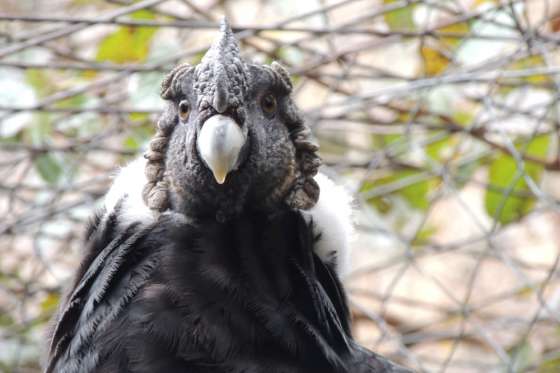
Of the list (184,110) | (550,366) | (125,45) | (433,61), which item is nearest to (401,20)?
(433,61)

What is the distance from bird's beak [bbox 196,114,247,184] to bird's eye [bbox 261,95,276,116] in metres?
0.19

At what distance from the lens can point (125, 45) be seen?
2.98 meters

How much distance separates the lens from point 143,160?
182cm

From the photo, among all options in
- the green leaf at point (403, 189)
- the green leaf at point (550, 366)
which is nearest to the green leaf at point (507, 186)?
the green leaf at point (403, 189)

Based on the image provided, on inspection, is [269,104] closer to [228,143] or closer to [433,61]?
[228,143]

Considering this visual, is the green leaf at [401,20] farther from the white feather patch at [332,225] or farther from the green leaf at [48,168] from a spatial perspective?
the green leaf at [48,168]

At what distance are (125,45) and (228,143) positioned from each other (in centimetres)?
164

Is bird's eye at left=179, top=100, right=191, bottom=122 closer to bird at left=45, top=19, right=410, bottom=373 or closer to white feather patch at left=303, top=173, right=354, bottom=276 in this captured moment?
bird at left=45, top=19, right=410, bottom=373

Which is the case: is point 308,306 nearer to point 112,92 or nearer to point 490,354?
point 112,92

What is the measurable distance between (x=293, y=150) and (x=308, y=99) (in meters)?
3.72

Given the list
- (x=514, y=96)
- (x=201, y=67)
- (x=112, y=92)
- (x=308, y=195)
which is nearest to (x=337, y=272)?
(x=308, y=195)

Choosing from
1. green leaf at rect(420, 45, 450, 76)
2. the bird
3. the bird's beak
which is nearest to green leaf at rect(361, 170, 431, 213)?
green leaf at rect(420, 45, 450, 76)

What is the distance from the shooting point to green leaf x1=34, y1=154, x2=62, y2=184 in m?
3.08

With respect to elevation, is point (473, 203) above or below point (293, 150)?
above
